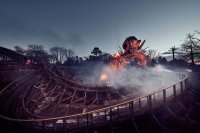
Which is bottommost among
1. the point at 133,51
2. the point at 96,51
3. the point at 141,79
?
the point at 141,79

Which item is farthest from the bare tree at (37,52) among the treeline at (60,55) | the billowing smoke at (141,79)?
the billowing smoke at (141,79)

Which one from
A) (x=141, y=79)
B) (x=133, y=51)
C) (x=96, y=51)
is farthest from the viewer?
(x=96, y=51)

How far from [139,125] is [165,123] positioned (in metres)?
1.58

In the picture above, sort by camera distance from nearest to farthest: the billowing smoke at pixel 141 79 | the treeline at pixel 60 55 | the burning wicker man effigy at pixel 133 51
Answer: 1. the burning wicker man effigy at pixel 133 51
2. the billowing smoke at pixel 141 79
3. the treeline at pixel 60 55

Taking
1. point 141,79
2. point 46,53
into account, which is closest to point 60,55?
point 46,53

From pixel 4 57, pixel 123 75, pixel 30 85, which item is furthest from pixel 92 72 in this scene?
pixel 30 85

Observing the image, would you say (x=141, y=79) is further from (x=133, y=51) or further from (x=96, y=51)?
(x=96, y=51)

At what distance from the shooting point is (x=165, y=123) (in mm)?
10789

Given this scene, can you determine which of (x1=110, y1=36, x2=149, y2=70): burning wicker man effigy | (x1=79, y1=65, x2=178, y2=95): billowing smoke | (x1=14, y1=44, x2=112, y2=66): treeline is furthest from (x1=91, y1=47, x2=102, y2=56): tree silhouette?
(x1=110, y1=36, x2=149, y2=70): burning wicker man effigy

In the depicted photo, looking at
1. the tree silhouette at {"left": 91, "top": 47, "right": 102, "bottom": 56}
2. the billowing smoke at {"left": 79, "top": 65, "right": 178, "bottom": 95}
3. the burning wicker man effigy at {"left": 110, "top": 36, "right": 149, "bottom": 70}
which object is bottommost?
the billowing smoke at {"left": 79, "top": 65, "right": 178, "bottom": 95}

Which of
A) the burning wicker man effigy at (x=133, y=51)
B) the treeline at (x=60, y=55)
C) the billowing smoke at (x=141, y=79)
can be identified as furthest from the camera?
the treeline at (x=60, y=55)

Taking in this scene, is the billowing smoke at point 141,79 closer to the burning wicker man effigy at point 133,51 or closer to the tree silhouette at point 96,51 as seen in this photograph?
the burning wicker man effigy at point 133,51

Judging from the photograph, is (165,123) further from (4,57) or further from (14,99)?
(4,57)

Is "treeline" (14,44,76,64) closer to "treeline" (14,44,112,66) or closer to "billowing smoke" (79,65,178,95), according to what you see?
"treeline" (14,44,112,66)
